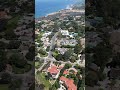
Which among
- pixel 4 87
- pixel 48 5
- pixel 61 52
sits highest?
pixel 48 5

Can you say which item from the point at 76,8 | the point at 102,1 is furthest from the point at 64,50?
the point at 102,1

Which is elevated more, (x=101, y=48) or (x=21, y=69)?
(x=101, y=48)

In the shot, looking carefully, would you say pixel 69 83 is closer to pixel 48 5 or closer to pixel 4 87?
pixel 4 87

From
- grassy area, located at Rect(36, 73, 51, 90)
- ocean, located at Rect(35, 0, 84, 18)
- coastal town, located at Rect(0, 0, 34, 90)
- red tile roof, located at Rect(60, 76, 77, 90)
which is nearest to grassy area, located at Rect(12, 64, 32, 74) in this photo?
coastal town, located at Rect(0, 0, 34, 90)

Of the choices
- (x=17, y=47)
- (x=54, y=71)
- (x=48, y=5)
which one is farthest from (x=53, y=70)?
(x=48, y=5)

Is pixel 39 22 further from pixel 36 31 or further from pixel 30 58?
pixel 30 58

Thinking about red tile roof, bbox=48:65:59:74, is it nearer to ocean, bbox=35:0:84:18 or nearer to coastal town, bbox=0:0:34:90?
coastal town, bbox=0:0:34:90
